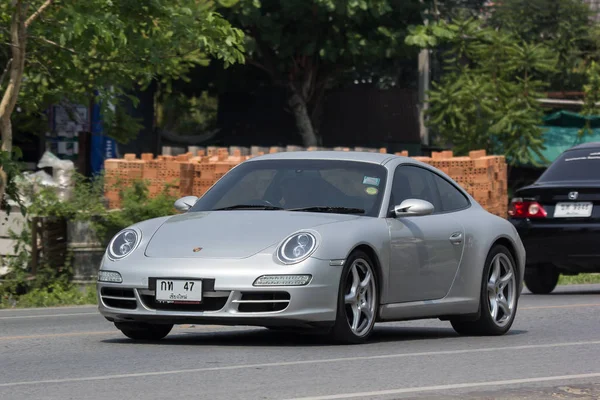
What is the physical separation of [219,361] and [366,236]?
63.8 inches

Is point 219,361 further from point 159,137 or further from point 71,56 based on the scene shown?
point 159,137

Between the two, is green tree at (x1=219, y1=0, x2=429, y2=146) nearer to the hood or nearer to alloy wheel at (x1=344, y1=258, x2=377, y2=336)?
the hood

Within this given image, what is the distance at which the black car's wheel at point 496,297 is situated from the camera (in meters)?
11.1

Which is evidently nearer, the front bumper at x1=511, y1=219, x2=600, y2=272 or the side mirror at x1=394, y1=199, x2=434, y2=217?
the side mirror at x1=394, y1=199, x2=434, y2=217

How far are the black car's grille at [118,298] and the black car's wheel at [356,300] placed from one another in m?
1.33

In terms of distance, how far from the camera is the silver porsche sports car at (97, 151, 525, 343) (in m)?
9.22

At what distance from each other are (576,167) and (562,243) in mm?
1323

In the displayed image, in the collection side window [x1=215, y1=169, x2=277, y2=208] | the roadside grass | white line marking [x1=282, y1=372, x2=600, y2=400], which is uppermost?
side window [x1=215, y1=169, x2=277, y2=208]

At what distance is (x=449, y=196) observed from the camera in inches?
447

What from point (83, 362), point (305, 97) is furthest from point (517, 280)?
point (305, 97)

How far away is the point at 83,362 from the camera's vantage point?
→ 8.72 m

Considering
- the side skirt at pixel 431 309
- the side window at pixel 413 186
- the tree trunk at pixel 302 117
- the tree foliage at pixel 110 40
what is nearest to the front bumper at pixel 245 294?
the side skirt at pixel 431 309

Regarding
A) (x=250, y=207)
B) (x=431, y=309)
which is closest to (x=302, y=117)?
(x=431, y=309)

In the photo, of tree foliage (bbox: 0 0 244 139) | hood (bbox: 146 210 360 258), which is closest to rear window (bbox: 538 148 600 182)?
tree foliage (bbox: 0 0 244 139)
